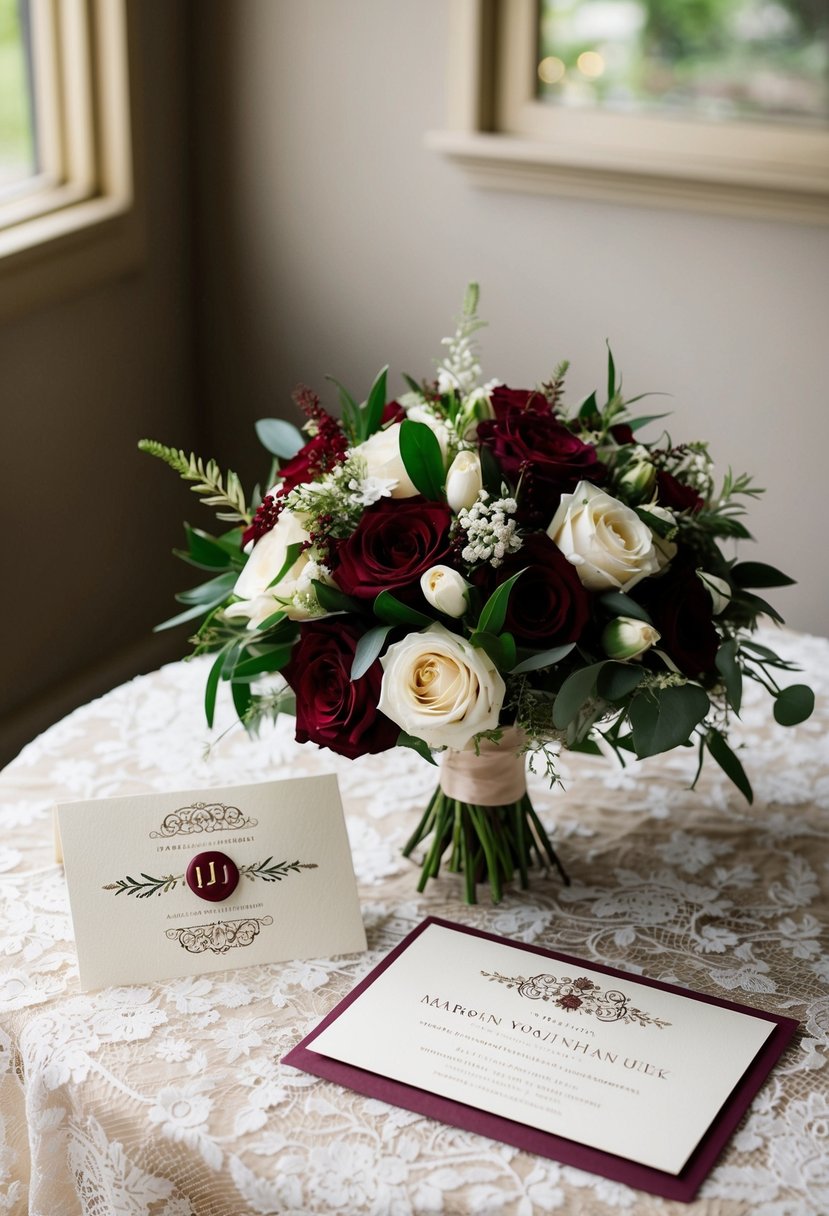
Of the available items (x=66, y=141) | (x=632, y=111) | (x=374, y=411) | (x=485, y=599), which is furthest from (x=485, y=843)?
(x=66, y=141)

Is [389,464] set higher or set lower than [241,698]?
higher

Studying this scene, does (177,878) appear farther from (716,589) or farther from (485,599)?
(716,589)

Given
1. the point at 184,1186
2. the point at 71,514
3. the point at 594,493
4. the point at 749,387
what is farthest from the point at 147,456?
the point at 184,1186

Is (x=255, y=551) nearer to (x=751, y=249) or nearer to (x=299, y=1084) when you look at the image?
(x=299, y=1084)

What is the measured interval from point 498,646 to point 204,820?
336 millimetres

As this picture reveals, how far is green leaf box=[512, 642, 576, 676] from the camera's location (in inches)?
42.1

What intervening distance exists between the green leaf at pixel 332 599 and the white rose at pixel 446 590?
3.1 inches

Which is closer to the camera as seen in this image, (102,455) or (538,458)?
(538,458)

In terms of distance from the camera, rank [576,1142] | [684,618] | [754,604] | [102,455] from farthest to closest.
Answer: [102,455] < [754,604] < [684,618] < [576,1142]

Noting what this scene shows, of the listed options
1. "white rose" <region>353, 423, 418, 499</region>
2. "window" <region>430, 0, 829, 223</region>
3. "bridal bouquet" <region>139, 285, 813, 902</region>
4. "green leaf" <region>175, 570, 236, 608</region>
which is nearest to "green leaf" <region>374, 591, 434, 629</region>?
"bridal bouquet" <region>139, 285, 813, 902</region>

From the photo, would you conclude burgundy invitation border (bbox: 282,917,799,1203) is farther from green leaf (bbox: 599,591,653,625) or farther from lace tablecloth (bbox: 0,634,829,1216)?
green leaf (bbox: 599,591,653,625)

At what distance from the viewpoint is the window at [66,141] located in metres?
2.36

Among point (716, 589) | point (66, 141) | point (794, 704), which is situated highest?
point (66, 141)

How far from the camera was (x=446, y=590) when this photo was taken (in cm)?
108
